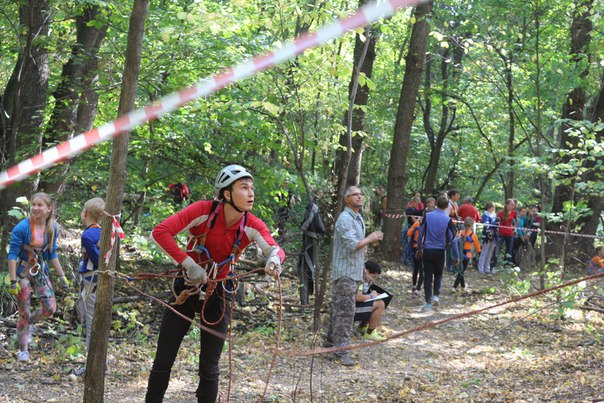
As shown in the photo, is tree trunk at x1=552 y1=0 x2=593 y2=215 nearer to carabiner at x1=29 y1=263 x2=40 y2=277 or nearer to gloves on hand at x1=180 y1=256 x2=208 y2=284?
gloves on hand at x1=180 y1=256 x2=208 y2=284

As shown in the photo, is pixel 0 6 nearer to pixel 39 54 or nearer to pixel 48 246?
pixel 39 54

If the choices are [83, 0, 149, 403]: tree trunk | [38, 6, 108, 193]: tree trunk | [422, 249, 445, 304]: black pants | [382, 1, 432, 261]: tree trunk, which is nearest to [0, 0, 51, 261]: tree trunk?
[38, 6, 108, 193]: tree trunk

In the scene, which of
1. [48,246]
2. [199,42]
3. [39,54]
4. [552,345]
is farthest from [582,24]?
[48,246]

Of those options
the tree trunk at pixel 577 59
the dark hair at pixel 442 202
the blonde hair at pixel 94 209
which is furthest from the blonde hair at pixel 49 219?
the tree trunk at pixel 577 59

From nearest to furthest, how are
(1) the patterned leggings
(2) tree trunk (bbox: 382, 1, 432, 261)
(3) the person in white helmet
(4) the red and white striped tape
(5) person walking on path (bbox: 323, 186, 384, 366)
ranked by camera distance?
(3) the person in white helmet < (1) the patterned leggings < (4) the red and white striped tape < (5) person walking on path (bbox: 323, 186, 384, 366) < (2) tree trunk (bbox: 382, 1, 432, 261)

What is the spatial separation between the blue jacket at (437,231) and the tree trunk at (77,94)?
19.4ft

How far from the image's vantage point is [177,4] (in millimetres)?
10688

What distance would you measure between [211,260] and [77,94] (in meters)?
6.04

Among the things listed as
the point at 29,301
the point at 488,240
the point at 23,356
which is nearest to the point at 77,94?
the point at 29,301

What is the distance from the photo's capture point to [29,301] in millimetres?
6996

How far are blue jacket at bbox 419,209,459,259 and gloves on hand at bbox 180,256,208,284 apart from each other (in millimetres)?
7671

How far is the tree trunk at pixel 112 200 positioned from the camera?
14.5ft

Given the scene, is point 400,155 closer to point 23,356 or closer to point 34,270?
point 34,270

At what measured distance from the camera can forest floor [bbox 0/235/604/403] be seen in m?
6.61
